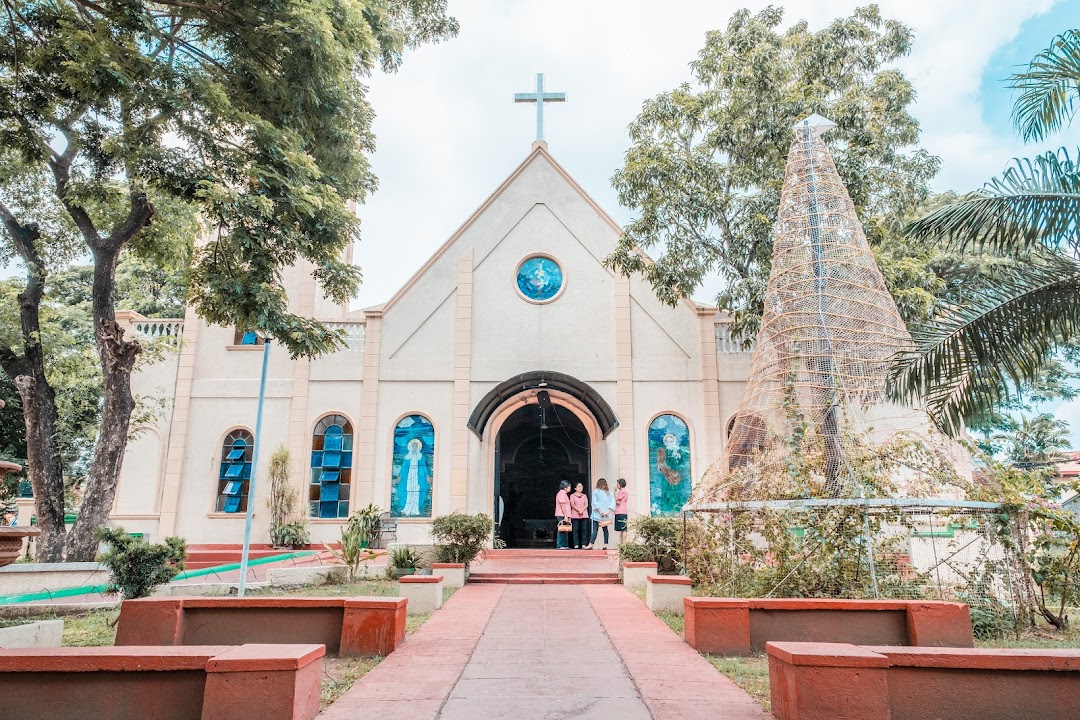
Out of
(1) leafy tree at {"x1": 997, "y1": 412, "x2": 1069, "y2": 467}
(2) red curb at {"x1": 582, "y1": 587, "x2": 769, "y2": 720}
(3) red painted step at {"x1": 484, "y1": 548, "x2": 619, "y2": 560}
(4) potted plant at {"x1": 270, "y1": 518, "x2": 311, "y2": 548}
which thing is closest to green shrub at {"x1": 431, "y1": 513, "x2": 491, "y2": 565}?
(3) red painted step at {"x1": 484, "y1": 548, "x2": 619, "y2": 560}

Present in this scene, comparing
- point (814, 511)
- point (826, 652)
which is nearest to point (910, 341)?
point (814, 511)

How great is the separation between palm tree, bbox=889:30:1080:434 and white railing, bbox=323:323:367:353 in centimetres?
1202

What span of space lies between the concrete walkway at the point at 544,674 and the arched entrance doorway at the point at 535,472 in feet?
43.1

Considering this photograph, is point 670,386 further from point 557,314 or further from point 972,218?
point 972,218

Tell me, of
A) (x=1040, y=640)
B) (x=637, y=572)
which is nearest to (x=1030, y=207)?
(x=1040, y=640)

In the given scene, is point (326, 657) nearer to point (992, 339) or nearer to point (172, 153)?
point (992, 339)

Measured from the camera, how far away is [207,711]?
146 inches

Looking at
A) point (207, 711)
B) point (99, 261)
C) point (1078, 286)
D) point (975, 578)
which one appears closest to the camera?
point (207, 711)

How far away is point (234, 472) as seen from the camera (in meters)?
15.9

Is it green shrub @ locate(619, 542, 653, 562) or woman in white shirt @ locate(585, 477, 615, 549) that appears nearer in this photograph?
green shrub @ locate(619, 542, 653, 562)

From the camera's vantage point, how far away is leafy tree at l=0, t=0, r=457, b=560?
897 centimetres

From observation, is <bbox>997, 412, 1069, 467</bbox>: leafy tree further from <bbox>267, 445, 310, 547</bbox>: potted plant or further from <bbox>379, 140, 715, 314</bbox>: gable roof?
<bbox>267, 445, 310, 547</bbox>: potted plant

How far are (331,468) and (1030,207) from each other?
13.6 meters

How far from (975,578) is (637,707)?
4.63 m
